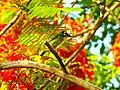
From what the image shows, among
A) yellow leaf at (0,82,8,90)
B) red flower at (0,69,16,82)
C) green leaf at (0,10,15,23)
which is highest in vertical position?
green leaf at (0,10,15,23)

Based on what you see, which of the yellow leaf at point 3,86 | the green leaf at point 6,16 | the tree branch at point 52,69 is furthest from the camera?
the green leaf at point 6,16

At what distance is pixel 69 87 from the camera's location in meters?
4.10

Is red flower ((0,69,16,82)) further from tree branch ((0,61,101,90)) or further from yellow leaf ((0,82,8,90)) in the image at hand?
tree branch ((0,61,101,90))

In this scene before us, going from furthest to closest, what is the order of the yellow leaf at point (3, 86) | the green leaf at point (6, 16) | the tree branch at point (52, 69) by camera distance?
the green leaf at point (6, 16) < the yellow leaf at point (3, 86) < the tree branch at point (52, 69)

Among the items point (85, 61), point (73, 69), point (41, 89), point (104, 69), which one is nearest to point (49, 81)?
point (41, 89)

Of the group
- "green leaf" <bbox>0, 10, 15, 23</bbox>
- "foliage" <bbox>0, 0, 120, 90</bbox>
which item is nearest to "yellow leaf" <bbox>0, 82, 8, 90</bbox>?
"foliage" <bbox>0, 0, 120, 90</bbox>

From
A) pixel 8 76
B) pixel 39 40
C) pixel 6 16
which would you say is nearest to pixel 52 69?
pixel 39 40

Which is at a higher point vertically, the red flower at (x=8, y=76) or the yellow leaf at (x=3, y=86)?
the red flower at (x=8, y=76)

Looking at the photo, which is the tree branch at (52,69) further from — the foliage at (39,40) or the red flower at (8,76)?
the red flower at (8,76)

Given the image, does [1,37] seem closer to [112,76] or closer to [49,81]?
[49,81]

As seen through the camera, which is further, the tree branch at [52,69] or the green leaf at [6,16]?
the green leaf at [6,16]

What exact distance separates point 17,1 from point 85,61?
1.44 m

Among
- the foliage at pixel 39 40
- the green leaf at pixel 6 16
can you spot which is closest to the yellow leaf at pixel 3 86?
the foliage at pixel 39 40

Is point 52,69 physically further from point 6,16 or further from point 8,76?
point 6,16
